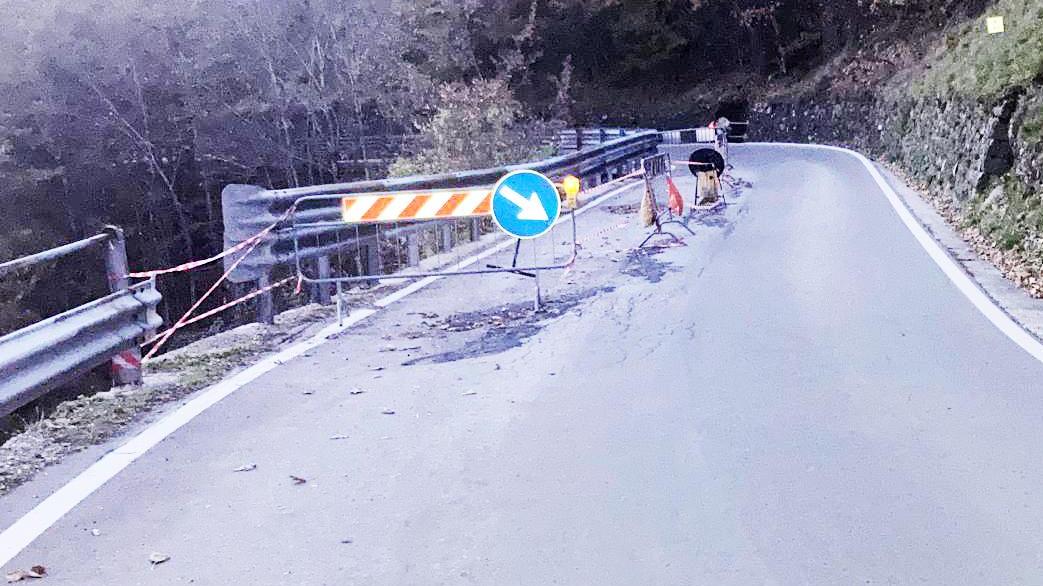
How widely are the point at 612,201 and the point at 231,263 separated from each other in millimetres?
11589

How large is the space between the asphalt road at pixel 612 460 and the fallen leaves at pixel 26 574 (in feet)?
0.28

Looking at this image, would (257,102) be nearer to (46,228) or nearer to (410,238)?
(46,228)

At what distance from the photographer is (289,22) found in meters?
29.2

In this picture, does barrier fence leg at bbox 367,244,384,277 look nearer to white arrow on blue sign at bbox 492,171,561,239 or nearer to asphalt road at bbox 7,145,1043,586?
asphalt road at bbox 7,145,1043,586

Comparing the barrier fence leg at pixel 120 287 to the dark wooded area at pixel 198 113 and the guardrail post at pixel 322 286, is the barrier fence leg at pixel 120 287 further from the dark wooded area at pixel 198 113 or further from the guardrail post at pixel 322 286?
the dark wooded area at pixel 198 113

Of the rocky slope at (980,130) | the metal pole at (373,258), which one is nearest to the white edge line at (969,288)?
the rocky slope at (980,130)

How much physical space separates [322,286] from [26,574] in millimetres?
6297

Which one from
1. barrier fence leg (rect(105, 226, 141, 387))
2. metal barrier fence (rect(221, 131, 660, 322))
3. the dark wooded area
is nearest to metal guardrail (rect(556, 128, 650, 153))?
the dark wooded area

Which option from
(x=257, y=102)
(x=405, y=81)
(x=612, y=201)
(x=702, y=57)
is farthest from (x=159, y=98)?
(x=702, y=57)

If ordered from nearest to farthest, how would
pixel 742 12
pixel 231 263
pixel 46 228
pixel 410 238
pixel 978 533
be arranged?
pixel 978 533, pixel 231 263, pixel 410 238, pixel 46 228, pixel 742 12

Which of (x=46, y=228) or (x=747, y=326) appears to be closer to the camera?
(x=747, y=326)

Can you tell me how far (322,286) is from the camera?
1042cm

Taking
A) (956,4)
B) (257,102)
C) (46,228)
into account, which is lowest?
(46,228)

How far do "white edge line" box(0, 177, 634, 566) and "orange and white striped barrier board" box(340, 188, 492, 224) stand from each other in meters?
0.99
